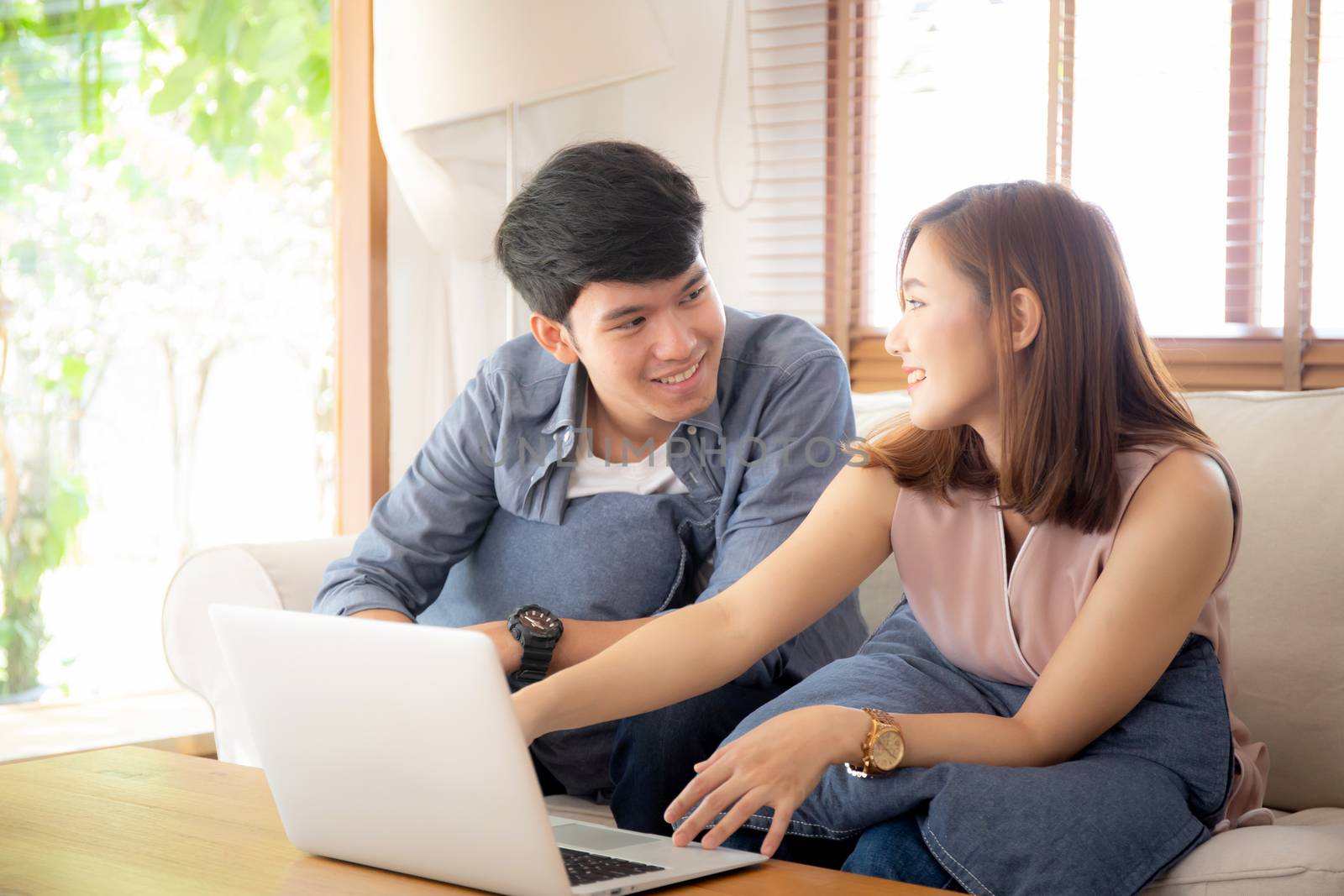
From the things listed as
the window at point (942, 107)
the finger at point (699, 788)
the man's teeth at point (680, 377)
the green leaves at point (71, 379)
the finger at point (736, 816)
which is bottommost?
the finger at point (736, 816)

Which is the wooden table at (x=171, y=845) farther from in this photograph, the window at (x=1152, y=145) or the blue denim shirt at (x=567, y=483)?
the window at (x=1152, y=145)

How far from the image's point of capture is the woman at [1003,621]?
110 cm

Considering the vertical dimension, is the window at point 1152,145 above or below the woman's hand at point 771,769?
above

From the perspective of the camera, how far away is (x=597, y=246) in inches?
62.8

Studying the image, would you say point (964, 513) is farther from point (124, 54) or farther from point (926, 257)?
point (124, 54)

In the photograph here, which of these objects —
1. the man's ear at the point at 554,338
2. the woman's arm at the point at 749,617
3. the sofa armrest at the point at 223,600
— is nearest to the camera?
the woman's arm at the point at 749,617

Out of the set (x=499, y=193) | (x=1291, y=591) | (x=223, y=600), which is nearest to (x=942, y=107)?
(x=499, y=193)

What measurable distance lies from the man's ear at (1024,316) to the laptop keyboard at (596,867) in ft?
2.03

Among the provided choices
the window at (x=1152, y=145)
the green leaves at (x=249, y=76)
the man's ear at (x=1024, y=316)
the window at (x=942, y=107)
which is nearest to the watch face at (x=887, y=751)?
the man's ear at (x=1024, y=316)

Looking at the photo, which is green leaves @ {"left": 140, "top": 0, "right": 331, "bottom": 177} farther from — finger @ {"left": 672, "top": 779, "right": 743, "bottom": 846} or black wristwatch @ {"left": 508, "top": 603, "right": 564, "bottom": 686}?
finger @ {"left": 672, "top": 779, "right": 743, "bottom": 846}

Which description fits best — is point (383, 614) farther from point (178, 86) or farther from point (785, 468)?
point (178, 86)

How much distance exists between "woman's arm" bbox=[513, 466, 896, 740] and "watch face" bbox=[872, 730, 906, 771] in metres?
0.23

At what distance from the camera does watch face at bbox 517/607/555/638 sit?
157 centimetres

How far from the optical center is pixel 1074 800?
1.11 metres
